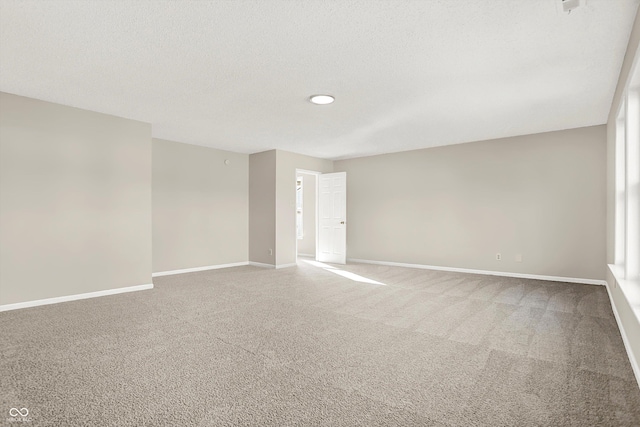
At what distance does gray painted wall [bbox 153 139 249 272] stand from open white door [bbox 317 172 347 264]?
1.78 metres

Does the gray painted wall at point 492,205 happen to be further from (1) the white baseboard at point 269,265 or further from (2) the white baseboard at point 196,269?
(2) the white baseboard at point 196,269

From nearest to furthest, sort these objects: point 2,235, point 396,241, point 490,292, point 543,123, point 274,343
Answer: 1. point 274,343
2. point 2,235
3. point 490,292
4. point 543,123
5. point 396,241

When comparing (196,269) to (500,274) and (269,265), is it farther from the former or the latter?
(500,274)

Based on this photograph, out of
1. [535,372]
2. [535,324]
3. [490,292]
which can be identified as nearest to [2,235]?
[535,372]

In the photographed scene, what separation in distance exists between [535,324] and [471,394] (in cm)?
176

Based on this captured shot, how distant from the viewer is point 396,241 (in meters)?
7.14

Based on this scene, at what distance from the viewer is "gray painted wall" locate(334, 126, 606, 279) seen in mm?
5102

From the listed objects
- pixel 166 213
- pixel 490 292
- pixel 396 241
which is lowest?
pixel 490 292

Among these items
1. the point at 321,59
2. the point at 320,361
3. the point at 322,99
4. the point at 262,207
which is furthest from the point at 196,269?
the point at 321,59

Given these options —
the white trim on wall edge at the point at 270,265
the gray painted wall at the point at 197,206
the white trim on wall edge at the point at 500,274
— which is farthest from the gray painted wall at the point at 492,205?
the gray painted wall at the point at 197,206

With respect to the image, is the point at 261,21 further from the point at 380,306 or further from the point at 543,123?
the point at 543,123

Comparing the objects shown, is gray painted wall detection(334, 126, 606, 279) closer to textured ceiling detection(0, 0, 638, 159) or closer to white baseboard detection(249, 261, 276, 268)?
textured ceiling detection(0, 0, 638, 159)

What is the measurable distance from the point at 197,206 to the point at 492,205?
5552 millimetres

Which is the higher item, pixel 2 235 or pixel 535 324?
pixel 2 235
